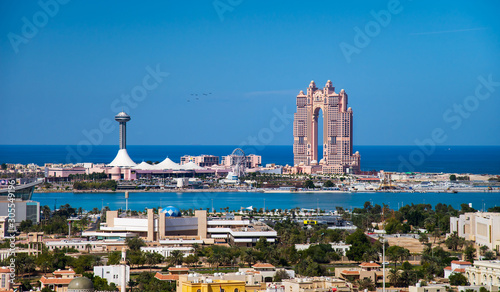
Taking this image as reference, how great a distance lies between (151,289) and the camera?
22797 millimetres

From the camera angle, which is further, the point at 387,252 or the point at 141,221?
the point at 141,221

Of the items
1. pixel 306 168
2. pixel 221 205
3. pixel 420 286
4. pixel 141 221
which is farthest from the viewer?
pixel 306 168

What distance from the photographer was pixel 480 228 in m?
33.1

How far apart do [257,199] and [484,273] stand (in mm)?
39889

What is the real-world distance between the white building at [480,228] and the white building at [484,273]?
731 centimetres

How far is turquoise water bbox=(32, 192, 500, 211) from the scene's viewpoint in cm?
5615

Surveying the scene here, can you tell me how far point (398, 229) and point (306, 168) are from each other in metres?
49.7

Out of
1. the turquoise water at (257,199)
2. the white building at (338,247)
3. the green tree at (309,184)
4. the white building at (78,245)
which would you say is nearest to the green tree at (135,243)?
the white building at (78,245)

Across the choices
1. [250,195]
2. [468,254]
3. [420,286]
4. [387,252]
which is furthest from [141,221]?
[250,195]

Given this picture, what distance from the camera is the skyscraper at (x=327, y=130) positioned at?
299 feet

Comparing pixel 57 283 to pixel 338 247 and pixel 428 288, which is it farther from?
pixel 338 247

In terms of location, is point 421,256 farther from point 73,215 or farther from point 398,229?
point 73,215

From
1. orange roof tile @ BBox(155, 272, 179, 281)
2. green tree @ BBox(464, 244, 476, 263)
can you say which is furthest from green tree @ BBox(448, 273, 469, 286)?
orange roof tile @ BBox(155, 272, 179, 281)

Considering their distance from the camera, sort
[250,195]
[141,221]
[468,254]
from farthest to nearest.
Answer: [250,195] < [141,221] < [468,254]
